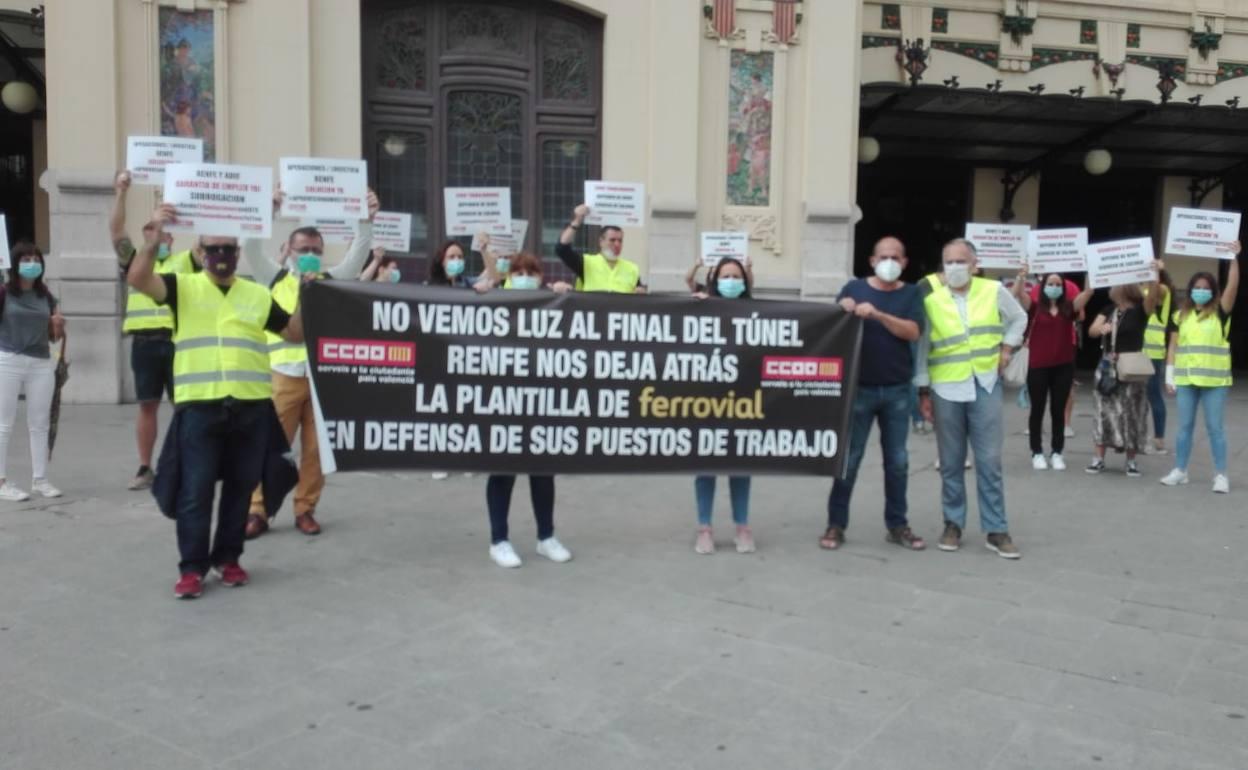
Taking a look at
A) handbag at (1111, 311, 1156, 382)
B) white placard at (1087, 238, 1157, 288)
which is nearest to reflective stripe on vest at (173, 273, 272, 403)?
white placard at (1087, 238, 1157, 288)

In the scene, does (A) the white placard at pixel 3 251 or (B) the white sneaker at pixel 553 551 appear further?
(A) the white placard at pixel 3 251

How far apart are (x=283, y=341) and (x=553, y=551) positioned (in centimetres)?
213

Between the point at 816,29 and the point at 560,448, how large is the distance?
363 inches

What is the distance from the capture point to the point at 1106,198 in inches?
818

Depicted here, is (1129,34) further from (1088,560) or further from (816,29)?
(1088,560)

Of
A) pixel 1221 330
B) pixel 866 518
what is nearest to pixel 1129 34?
pixel 1221 330

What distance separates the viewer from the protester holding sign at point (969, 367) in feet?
21.7

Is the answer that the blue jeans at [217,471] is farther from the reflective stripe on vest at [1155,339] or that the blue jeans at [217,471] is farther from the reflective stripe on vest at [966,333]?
the reflective stripe on vest at [1155,339]

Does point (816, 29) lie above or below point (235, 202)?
above

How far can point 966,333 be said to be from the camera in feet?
21.7

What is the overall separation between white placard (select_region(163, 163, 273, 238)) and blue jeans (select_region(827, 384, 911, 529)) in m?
3.61

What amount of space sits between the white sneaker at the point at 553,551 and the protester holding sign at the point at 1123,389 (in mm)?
5676

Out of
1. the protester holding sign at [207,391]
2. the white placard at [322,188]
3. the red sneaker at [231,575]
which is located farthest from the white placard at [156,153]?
the red sneaker at [231,575]

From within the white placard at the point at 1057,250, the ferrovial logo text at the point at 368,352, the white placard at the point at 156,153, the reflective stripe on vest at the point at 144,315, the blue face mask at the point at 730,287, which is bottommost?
the ferrovial logo text at the point at 368,352
